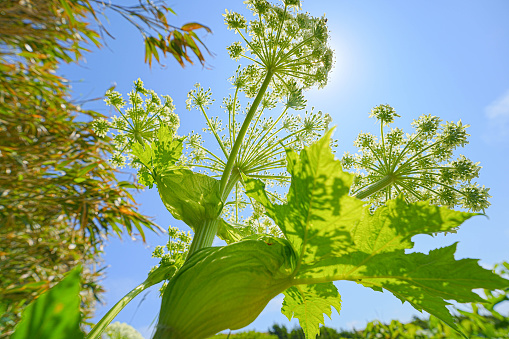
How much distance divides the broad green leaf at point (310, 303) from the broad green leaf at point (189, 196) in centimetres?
18

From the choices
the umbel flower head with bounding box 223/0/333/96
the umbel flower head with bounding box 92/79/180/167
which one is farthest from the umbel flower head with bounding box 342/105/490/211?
the umbel flower head with bounding box 92/79/180/167

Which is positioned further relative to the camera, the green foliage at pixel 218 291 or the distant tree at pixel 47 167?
the distant tree at pixel 47 167

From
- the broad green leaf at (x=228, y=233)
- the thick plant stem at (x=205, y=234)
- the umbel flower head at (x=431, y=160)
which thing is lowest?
the thick plant stem at (x=205, y=234)

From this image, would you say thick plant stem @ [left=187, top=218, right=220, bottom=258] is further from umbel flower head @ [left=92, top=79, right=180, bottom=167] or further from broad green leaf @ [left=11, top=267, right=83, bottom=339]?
umbel flower head @ [left=92, top=79, right=180, bottom=167]

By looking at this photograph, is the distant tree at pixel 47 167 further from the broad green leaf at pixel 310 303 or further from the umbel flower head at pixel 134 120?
the broad green leaf at pixel 310 303

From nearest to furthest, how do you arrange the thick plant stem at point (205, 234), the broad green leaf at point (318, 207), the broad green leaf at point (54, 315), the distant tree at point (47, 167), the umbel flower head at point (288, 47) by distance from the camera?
A: the broad green leaf at point (54, 315), the broad green leaf at point (318, 207), the thick plant stem at point (205, 234), the umbel flower head at point (288, 47), the distant tree at point (47, 167)

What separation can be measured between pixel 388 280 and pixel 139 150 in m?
0.42

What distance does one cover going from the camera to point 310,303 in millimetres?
435

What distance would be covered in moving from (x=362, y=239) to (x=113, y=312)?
1.02 feet

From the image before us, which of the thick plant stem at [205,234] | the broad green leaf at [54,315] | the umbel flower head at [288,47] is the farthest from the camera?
the umbel flower head at [288,47]

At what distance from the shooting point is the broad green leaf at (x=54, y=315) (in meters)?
0.19

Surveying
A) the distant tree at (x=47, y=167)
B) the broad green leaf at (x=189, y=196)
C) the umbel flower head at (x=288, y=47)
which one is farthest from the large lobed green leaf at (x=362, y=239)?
the distant tree at (x=47, y=167)

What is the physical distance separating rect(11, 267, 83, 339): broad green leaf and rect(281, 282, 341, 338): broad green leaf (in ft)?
0.94

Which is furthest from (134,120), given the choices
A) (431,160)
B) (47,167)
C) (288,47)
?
(47,167)
